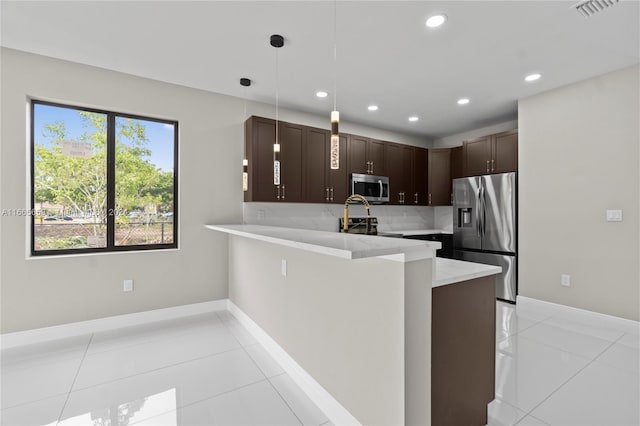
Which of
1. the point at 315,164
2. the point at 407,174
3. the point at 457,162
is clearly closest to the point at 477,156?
the point at 457,162

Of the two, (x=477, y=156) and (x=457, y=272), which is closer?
(x=457, y=272)

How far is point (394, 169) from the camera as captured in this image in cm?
483

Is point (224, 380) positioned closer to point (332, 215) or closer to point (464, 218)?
point (332, 215)

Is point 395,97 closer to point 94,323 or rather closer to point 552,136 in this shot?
point 552,136

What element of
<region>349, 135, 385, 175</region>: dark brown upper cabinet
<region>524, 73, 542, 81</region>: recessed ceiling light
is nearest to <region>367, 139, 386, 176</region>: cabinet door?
<region>349, 135, 385, 175</region>: dark brown upper cabinet

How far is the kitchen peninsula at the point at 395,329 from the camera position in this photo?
1.32m

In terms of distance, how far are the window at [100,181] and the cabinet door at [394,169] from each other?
309cm

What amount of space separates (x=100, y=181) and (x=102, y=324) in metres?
1.47

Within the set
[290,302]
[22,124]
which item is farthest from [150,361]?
[22,124]

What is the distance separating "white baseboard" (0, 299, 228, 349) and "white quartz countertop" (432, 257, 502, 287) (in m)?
2.83

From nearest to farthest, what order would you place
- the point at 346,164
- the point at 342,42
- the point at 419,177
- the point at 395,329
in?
the point at 395,329
the point at 342,42
the point at 346,164
the point at 419,177

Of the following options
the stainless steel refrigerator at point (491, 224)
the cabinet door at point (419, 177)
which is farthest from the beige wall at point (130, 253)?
the stainless steel refrigerator at point (491, 224)

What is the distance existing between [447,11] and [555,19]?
2.79ft

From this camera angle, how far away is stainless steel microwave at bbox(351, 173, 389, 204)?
4363 mm
